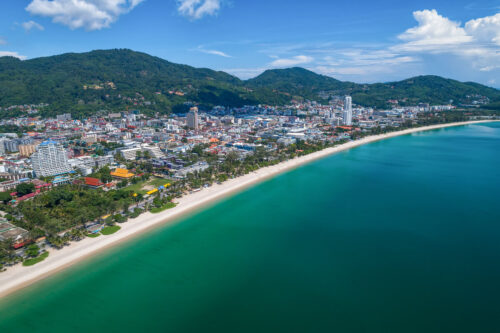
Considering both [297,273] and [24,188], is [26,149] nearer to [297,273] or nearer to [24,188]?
[24,188]

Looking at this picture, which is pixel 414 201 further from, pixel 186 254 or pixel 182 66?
pixel 182 66

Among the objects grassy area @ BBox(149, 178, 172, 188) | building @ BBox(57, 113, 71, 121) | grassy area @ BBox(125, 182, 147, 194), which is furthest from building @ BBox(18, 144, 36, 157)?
building @ BBox(57, 113, 71, 121)

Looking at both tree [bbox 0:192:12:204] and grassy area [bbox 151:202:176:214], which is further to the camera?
tree [bbox 0:192:12:204]

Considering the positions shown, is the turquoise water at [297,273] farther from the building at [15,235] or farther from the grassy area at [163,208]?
the building at [15,235]

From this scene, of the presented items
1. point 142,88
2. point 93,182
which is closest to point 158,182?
point 93,182

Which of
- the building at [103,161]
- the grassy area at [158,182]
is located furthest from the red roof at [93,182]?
the building at [103,161]

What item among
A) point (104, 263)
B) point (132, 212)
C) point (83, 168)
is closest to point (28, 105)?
point (83, 168)

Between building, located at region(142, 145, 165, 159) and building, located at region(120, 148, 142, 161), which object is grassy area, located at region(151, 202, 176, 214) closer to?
building, located at region(142, 145, 165, 159)
